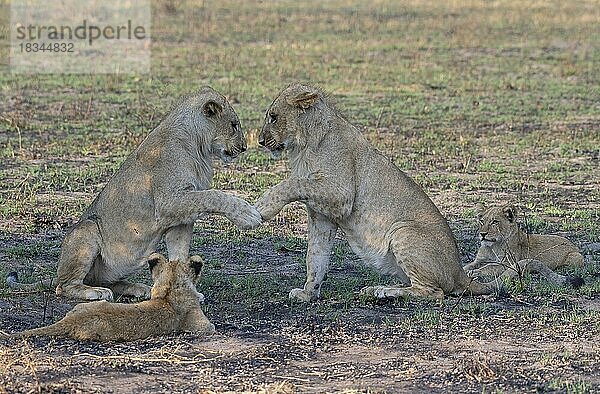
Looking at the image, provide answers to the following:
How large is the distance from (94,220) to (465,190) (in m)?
4.84

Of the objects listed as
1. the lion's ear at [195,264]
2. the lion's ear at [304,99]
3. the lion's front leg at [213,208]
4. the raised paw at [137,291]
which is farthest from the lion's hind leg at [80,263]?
the lion's ear at [304,99]

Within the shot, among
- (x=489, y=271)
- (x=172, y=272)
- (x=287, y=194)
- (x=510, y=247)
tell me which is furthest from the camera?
(x=510, y=247)

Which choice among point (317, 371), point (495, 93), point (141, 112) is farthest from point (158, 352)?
point (495, 93)

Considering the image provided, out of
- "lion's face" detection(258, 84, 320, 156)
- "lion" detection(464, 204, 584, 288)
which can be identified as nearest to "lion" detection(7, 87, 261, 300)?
"lion's face" detection(258, 84, 320, 156)

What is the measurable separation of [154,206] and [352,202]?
1.30 m

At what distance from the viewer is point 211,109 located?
8109 mm

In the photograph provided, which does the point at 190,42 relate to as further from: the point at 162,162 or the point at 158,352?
the point at 158,352

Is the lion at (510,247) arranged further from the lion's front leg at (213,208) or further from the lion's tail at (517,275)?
the lion's front leg at (213,208)

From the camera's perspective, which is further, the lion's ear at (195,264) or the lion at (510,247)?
the lion at (510,247)

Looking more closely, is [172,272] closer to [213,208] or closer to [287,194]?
[213,208]

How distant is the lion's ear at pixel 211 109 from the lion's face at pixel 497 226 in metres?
2.40

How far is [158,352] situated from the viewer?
6230mm

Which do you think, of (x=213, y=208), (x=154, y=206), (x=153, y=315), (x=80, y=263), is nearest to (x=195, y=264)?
(x=153, y=315)

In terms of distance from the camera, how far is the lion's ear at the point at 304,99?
316 inches
